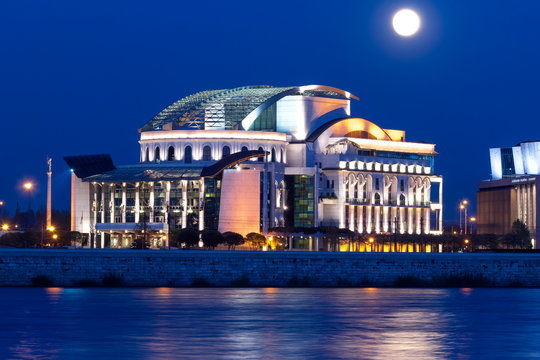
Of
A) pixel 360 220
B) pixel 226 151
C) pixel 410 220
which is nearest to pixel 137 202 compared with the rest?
pixel 226 151

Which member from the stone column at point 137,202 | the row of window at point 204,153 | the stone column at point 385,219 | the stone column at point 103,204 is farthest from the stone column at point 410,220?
the stone column at point 103,204

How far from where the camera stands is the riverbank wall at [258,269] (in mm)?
83250

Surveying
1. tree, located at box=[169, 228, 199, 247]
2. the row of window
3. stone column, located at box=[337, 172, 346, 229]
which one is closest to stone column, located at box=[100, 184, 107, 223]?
the row of window

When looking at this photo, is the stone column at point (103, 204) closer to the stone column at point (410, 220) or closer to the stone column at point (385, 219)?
the stone column at point (385, 219)

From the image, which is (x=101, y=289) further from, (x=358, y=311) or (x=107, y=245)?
(x=107, y=245)

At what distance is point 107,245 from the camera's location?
174 m

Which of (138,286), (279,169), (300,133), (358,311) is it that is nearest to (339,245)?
(279,169)

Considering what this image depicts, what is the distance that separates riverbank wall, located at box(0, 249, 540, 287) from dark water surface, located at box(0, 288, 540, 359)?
3956mm

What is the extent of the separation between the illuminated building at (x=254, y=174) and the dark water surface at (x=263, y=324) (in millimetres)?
89827

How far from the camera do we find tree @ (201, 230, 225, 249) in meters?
152

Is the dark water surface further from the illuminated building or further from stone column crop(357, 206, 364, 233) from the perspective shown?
stone column crop(357, 206, 364, 233)

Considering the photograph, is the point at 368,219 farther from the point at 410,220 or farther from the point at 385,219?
the point at 410,220

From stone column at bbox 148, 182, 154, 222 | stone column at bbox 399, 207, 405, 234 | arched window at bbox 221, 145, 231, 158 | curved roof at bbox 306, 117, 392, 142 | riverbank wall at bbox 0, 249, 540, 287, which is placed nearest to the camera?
riverbank wall at bbox 0, 249, 540, 287

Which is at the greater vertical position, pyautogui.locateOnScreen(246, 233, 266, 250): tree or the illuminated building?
the illuminated building
